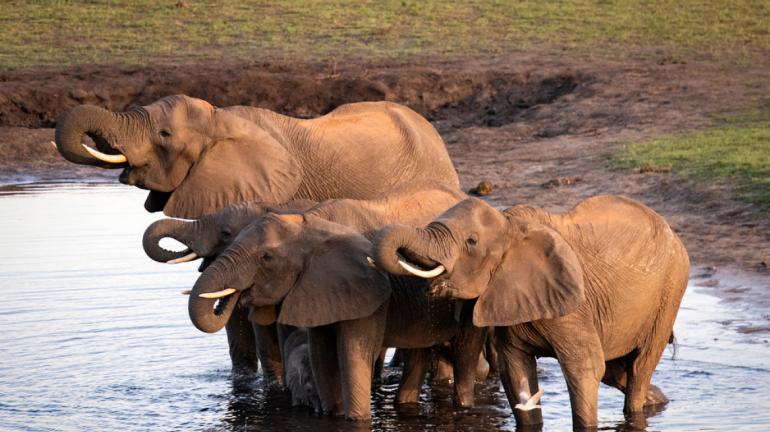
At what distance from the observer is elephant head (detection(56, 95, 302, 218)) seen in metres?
9.51

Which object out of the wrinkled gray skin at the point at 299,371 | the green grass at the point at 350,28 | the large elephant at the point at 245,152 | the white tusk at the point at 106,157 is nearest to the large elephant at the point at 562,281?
the wrinkled gray skin at the point at 299,371

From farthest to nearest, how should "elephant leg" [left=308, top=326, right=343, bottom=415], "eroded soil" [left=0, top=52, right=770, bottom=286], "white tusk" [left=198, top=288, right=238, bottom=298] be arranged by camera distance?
"eroded soil" [left=0, top=52, right=770, bottom=286] < "elephant leg" [left=308, top=326, right=343, bottom=415] < "white tusk" [left=198, top=288, right=238, bottom=298]

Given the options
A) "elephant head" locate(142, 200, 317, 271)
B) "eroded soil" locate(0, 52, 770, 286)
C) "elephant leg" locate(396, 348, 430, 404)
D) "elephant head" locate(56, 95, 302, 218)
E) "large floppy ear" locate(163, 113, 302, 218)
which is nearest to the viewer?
"elephant head" locate(142, 200, 317, 271)

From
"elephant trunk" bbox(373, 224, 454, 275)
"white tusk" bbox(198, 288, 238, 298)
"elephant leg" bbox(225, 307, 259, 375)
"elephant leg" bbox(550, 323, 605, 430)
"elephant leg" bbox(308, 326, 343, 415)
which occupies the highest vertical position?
"elephant trunk" bbox(373, 224, 454, 275)

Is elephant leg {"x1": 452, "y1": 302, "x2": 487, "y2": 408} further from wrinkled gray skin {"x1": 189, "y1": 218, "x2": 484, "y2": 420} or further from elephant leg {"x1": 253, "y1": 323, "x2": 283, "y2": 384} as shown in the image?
elephant leg {"x1": 253, "y1": 323, "x2": 283, "y2": 384}

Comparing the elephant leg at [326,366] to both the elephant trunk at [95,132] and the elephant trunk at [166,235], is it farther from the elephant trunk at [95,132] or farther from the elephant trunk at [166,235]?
the elephant trunk at [95,132]

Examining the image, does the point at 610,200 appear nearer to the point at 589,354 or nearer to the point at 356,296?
the point at 589,354

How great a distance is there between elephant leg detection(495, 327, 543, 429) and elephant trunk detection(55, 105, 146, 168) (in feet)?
9.62

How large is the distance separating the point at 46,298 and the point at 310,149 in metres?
3.36

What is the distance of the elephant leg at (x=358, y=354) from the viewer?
8211 millimetres

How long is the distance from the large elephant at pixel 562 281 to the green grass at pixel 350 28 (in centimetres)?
1746

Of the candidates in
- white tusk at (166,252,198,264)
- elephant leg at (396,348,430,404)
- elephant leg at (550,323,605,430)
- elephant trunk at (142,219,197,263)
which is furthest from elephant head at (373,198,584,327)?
elephant trunk at (142,219,197,263)

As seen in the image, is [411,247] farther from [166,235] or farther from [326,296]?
[166,235]

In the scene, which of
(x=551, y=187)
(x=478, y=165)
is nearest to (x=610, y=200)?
(x=551, y=187)
